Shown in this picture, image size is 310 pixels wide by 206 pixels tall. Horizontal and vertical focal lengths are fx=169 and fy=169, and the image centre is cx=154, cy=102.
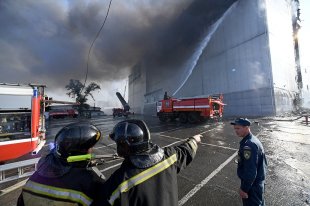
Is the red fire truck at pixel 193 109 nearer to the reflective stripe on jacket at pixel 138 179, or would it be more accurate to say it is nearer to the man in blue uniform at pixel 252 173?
the man in blue uniform at pixel 252 173

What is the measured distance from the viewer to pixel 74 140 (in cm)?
136

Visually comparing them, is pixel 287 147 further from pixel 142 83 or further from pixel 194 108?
pixel 142 83

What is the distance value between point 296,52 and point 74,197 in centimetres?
4083

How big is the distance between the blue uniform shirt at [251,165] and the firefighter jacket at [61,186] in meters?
2.05

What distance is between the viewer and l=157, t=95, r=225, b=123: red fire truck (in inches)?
534

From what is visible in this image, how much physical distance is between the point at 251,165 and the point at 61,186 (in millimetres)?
2328

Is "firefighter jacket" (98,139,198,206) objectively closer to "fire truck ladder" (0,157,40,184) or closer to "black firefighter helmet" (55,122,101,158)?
"black firefighter helmet" (55,122,101,158)

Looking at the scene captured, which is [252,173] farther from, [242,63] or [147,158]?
[242,63]

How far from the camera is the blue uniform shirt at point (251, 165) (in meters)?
2.33

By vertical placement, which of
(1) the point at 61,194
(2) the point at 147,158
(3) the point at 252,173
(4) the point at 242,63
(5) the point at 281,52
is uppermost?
(5) the point at 281,52

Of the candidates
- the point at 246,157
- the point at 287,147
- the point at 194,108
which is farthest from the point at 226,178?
the point at 194,108

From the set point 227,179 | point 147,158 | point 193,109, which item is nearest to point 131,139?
point 147,158

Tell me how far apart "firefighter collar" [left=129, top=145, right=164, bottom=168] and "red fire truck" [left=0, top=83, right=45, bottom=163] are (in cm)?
466

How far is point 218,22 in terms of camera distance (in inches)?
1040
